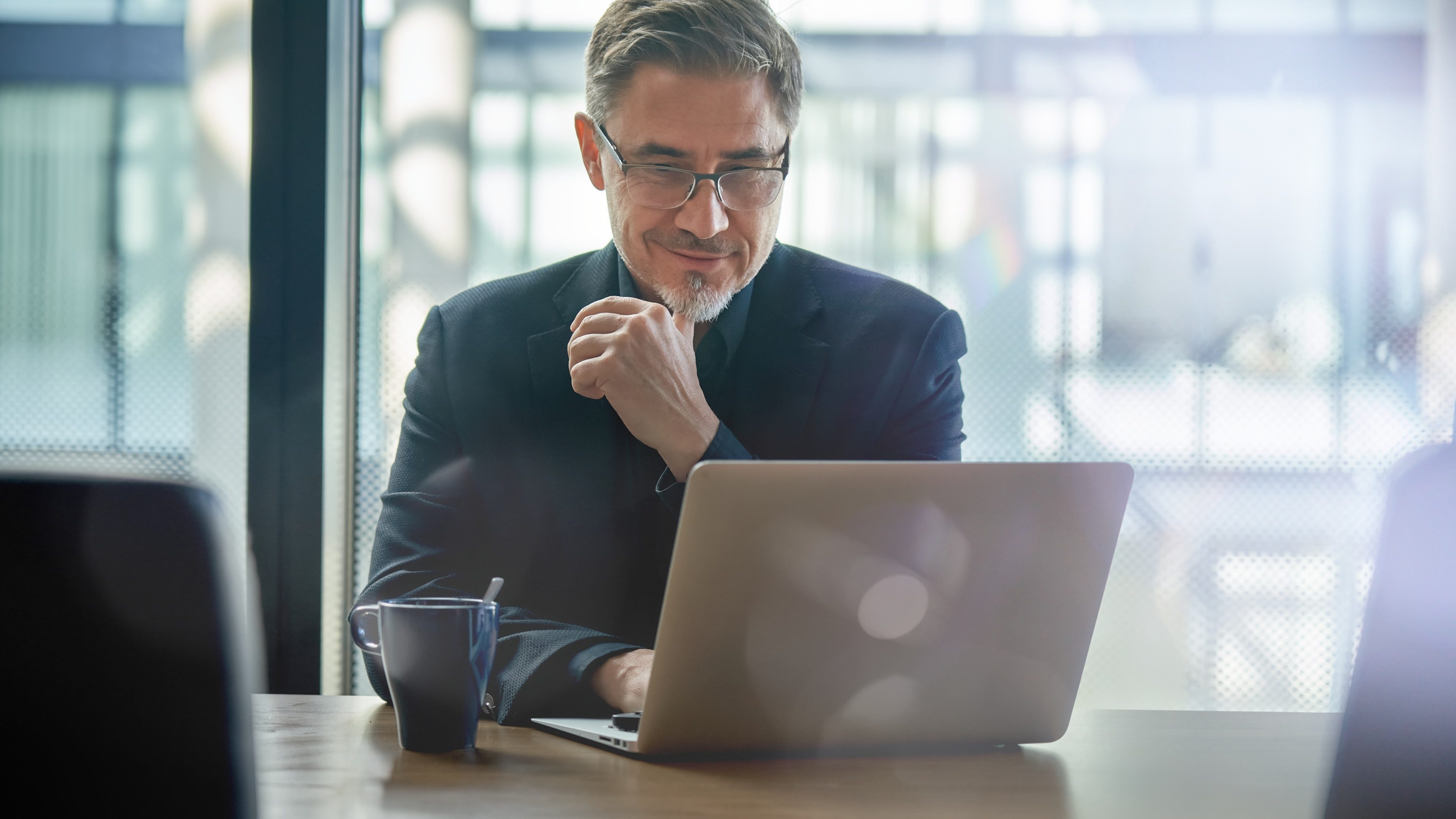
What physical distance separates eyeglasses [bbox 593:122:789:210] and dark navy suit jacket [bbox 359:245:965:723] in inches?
6.8

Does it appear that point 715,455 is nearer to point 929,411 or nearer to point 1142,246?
point 929,411

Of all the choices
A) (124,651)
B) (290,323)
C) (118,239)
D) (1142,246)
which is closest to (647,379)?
(124,651)

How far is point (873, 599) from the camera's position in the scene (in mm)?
744

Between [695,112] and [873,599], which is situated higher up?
[695,112]

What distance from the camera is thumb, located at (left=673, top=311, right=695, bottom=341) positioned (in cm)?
135

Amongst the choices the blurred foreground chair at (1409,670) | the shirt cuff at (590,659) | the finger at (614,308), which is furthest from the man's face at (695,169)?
the blurred foreground chair at (1409,670)

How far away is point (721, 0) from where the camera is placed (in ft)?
4.99

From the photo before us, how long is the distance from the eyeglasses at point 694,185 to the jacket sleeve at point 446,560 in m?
0.35

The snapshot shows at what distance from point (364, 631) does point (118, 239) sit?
1398 millimetres

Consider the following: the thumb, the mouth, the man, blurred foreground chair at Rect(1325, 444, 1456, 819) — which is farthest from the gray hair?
blurred foreground chair at Rect(1325, 444, 1456, 819)

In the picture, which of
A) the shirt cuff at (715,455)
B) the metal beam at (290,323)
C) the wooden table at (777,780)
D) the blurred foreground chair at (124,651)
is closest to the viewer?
→ the blurred foreground chair at (124,651)

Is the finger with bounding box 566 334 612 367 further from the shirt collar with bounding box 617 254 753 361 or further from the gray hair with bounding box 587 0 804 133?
the gray hair with bounding box 587 0 804 133

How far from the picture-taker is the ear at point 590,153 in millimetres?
1652

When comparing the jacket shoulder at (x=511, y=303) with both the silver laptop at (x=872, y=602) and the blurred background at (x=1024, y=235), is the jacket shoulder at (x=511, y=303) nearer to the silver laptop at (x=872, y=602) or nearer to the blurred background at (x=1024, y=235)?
the blurred background at (x=1024, y=235)
